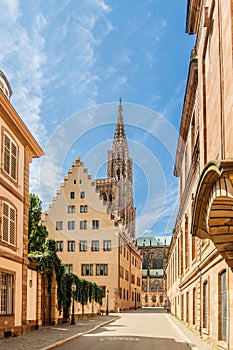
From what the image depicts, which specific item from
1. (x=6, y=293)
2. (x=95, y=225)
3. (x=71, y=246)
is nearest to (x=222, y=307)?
(x=6, y=293)

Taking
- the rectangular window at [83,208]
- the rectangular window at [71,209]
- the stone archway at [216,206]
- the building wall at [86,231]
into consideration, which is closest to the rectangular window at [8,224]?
the stone archway at [216,206]

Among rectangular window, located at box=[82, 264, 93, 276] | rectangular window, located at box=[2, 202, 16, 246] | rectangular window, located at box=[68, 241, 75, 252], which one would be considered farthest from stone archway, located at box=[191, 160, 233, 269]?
rectangular window, located at box=[68, 241, 75, 252]

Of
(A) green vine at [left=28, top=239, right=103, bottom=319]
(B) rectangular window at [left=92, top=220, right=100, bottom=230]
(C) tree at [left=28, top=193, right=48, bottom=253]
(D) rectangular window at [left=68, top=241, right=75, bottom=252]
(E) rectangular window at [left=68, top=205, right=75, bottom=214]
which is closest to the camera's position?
(A) green vine at [left=28, top=239, right=103, bottom=319]

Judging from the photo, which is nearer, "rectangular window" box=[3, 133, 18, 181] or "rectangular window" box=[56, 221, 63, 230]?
"rectangular window" box=[3, 133, 18, 181]

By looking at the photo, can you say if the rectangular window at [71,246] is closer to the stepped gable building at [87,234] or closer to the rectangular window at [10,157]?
the stepped gable building at [87,234]

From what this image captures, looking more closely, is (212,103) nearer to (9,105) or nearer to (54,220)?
(9,105)

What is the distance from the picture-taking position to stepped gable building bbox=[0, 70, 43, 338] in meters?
23.9

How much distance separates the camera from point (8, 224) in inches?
979

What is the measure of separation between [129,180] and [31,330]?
105794mm

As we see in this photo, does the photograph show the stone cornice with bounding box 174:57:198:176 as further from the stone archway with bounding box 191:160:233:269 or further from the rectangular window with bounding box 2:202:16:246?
the stone archway with bounding box 191:160:233:269

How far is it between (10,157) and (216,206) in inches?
635

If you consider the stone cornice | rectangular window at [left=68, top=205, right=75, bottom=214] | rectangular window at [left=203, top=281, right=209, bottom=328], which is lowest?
rectangular window at [left=203, top=281, right=209, bottom=328]

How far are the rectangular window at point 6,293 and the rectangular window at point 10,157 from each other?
471 centimetres

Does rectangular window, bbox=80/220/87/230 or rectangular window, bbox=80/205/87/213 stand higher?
rectangular window, bbox=80/205/87/213
